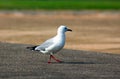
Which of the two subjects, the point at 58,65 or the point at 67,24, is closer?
the point at 58,65

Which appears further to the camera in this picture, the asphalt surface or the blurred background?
the blurred background

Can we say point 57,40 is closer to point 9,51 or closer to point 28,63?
point 28,63

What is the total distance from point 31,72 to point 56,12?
132 ft

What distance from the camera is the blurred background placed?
2685cm

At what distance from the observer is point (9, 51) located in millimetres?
18047

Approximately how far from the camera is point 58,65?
15.6 meters

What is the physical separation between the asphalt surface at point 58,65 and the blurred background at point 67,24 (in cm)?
525

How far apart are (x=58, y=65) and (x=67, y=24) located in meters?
25.4

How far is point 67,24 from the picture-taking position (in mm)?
40875

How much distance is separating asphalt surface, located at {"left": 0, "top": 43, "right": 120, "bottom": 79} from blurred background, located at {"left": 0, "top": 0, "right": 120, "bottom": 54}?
5.25m

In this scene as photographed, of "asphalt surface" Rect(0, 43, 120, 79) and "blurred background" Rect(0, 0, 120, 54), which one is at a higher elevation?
"blurred background" Rect(0, 0, 120, 54)

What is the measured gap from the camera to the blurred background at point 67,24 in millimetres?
26848

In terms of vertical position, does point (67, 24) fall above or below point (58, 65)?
above
